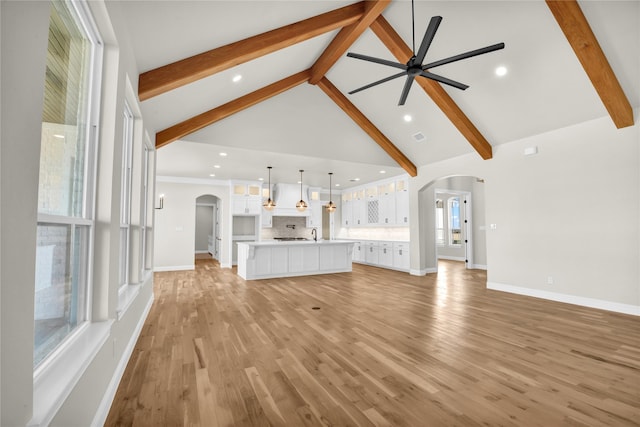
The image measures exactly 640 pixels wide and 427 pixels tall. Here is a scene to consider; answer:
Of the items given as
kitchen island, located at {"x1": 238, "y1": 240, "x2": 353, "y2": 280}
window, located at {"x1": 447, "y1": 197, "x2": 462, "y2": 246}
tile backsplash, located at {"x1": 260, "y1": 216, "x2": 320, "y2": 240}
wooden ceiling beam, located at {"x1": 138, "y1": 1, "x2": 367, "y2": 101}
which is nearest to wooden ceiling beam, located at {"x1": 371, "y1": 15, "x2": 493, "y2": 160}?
wooden ceiling beam, located at {"x1": 138, "y1": 1, "x2": 367, "y2": 101}

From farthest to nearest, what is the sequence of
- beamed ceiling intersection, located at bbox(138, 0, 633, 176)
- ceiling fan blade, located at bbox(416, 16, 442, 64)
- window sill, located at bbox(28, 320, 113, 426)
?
beamed ceiling intersection, located at bbox(138, 0, 633, 176) < ceiling fan blade, located at bbox(416, 16, 442, 64) < window sill, located at bbox(28, 320, 113, 426)

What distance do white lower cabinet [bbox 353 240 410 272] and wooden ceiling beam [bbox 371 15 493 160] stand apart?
3.32 meters

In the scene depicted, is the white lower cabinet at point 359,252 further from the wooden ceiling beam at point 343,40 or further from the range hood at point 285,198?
the wooden ceiling beam at point 343,40

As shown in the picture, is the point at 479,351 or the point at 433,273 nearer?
the point at 479,351

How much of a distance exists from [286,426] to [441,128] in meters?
6.01

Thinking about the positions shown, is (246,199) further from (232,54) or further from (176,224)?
(232,54)

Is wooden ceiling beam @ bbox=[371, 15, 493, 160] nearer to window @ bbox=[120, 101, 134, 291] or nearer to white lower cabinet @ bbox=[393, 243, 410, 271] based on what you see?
white lower cabinet @ bbox=[393, 243, 410, 271]

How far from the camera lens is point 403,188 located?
8461 millimetres

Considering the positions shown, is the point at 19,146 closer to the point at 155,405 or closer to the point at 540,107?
the point at 155,405

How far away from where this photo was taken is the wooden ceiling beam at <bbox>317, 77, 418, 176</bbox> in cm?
620

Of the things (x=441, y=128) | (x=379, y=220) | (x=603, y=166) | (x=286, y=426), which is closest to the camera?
(x=286, y=426)

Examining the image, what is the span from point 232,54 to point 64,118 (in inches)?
89.8

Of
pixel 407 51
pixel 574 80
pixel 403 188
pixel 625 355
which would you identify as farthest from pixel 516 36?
pixel 403 188

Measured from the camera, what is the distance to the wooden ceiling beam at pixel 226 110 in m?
4.85
